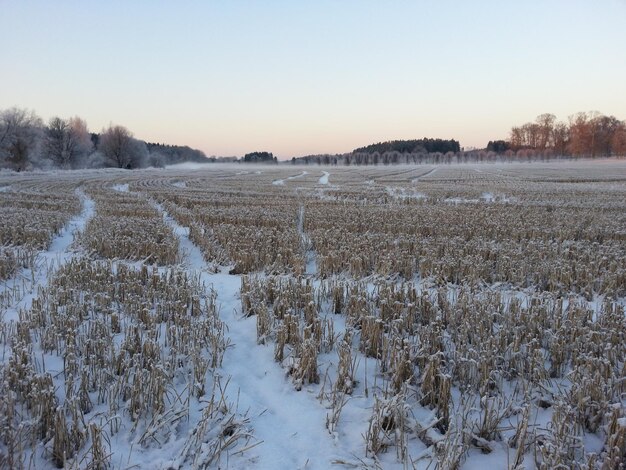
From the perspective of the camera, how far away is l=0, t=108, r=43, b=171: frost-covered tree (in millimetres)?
57438

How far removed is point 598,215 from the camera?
1383cm

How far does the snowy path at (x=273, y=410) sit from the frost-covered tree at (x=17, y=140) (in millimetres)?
67668

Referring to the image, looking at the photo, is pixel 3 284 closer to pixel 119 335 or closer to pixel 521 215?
pixel 119 335

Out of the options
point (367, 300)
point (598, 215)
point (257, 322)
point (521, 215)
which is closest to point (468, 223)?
point (521, 215)

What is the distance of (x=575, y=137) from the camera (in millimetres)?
102625

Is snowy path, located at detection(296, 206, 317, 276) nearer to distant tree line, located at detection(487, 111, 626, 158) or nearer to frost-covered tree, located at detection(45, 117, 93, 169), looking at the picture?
frost-covered tree, located at detection(45, 117, 93, 169)

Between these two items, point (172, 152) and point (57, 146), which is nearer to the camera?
point (57, 146)

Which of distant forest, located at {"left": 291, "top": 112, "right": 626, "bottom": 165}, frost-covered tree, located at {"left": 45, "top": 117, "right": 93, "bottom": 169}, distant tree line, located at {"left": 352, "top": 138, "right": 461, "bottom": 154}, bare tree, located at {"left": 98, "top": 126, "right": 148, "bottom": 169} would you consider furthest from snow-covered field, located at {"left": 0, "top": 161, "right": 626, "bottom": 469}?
distant tree line, located at {"left": 352, "top": 138, "right": 461, "bottom": 154}

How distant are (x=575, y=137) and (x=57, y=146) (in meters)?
118

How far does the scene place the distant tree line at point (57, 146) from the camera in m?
59.9

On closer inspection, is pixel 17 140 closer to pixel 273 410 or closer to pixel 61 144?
pixel 61 144

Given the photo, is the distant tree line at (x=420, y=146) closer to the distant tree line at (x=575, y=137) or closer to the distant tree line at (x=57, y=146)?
the distant tree line at (x=575, y=137)

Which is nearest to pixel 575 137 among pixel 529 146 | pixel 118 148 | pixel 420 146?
pixel 529 146

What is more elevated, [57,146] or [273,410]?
[57,146]
